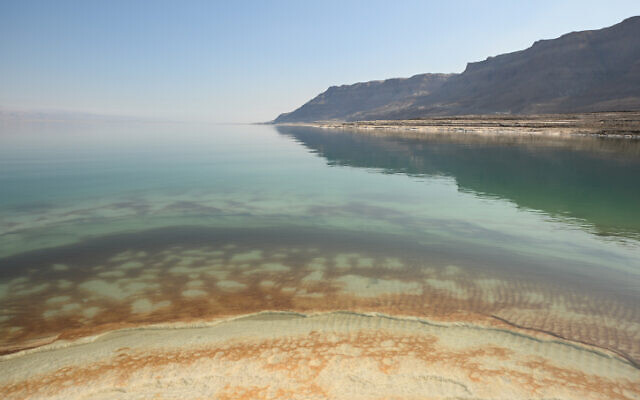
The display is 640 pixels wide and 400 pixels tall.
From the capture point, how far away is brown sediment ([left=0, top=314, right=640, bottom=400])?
17.9ft

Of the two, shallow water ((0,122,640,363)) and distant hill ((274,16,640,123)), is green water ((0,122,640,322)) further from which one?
distant hill ((274,16,640,123))

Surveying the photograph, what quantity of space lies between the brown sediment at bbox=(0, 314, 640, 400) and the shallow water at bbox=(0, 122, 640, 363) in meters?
0.76

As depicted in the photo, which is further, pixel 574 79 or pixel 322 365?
pixel 574 79

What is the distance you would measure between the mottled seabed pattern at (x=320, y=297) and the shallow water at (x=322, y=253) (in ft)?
0.25

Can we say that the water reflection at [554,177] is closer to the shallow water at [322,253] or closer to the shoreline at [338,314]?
the shallow water at [322,253]

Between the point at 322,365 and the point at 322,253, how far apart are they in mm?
5954

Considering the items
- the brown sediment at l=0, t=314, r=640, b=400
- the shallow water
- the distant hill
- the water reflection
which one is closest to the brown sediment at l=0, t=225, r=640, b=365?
the shallow water

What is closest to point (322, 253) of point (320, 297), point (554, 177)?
point (320, 297)

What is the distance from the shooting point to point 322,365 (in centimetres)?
602

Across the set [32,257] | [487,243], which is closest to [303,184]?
[487,243]

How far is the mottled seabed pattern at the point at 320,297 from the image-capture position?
5.77m

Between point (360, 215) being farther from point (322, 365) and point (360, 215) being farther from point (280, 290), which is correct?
point (322, 365)

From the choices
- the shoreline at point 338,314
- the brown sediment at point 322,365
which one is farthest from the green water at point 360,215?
the brown sediment at point 322,365

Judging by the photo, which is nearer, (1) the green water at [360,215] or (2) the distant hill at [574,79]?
(1) the green water at [360,215]
